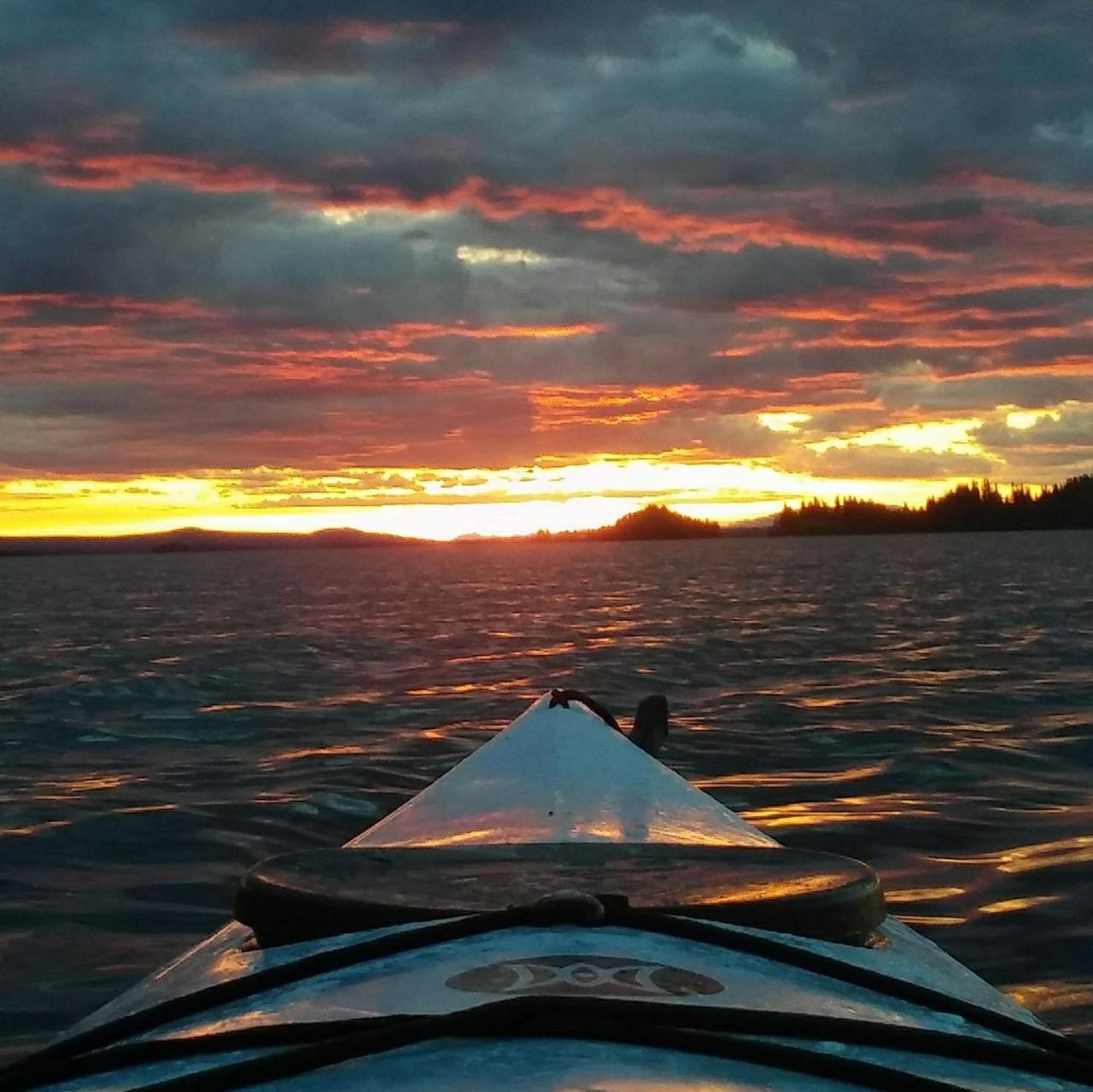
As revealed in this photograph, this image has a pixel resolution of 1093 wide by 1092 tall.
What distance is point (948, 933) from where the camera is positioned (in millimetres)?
4844

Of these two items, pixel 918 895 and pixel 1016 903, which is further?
pixel 918 895

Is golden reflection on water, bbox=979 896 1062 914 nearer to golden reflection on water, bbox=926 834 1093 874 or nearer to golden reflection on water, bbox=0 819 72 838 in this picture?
golden reflection on water, bbox=926 834 1093 874

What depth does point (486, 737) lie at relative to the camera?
9.75 m

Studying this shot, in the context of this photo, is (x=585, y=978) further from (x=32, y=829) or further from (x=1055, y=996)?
(x=32, y=829)

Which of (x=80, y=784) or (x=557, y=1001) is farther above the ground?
(x=557, y=1001)

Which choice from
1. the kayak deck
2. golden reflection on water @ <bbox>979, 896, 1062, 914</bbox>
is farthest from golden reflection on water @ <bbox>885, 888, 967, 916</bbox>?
the kayak deck

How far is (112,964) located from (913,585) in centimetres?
3219

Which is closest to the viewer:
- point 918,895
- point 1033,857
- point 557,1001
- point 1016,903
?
point 557,1001

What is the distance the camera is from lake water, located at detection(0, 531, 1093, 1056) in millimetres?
5055

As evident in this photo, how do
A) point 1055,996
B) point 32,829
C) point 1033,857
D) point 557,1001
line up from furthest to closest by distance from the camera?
point 32,829 → point 1033,857 → point 1055,996 → point 557,1001

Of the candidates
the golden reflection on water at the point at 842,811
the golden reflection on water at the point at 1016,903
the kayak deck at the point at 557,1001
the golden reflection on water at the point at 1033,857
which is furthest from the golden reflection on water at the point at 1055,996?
the golden reflection on water at the point at 842,811

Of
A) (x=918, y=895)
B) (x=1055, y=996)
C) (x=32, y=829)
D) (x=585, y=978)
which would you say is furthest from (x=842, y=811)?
(x=585, y=978)

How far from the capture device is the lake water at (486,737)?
5055mm

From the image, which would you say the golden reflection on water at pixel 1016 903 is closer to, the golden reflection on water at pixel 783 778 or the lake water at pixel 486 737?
the lake water at pixel 486 737
